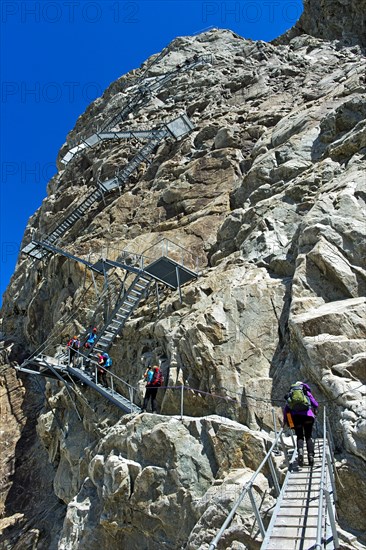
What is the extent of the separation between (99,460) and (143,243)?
1128cm

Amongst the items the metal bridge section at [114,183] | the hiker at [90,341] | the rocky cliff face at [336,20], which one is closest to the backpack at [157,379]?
the hiker at [90,341]

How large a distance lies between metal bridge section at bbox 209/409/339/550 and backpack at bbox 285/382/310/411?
0.89m

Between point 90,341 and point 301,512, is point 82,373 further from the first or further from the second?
point 301,512

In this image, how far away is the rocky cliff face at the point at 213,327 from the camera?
37.7ft

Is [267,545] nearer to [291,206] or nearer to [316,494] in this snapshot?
[316,494]

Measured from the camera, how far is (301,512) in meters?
7.45

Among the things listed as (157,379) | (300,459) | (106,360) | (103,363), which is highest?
(106,360)

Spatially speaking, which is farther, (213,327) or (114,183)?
(114,183)

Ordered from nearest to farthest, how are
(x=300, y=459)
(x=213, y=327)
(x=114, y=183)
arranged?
(x=300, y=459) < (x=213, y=327) < (x=114, y=183)

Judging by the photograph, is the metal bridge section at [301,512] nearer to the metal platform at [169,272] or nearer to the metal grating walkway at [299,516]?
the metal grating walkway at [299,516]

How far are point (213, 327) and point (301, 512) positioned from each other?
7123 mm

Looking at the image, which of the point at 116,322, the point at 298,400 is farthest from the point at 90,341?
the point at 298,400

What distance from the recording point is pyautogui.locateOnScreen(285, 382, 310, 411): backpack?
9.61 m

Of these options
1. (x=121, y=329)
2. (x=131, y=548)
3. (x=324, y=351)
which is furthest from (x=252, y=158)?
(x=131, y=548)
